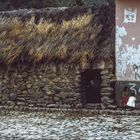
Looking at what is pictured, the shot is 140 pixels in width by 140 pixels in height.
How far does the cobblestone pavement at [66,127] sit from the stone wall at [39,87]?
166 centimetres

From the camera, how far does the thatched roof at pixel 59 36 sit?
743 inches

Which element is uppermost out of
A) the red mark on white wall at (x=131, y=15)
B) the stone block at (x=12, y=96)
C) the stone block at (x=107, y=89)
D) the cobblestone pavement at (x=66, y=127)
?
the red mark on white wall at (x=131, y=15)

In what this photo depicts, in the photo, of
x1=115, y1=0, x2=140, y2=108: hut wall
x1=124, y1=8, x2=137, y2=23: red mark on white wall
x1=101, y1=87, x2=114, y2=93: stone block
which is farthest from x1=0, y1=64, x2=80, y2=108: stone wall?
x1=124, y1=8, x2=137, y2=23: red mark on white wall

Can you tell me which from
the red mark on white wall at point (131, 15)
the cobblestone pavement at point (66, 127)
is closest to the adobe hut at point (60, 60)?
the red mark on white wall at point (131, 15)

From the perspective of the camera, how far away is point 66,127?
14.2 metres

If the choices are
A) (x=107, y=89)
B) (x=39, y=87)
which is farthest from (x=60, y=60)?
(x=107, y=89)

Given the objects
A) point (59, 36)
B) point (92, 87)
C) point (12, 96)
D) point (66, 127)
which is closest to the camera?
point (66, 127)

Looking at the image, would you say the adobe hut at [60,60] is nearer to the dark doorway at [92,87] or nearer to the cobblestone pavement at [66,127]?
the dark doorway at [92,87]

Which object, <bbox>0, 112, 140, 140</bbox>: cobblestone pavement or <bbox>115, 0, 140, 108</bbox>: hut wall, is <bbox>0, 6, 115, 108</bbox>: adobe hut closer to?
<bbox>115, 0, 140, 108</bbox>: hut wall

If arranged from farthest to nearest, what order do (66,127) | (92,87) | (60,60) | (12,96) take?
(92,87), (12,96), (60,60), (66,127)

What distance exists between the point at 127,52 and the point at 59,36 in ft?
9.41

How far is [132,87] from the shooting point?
18.2 metres

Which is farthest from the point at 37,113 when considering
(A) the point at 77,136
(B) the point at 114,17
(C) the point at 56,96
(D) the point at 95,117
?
(A) the point at 77,136

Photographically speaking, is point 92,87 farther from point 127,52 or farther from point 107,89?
point 127,52
